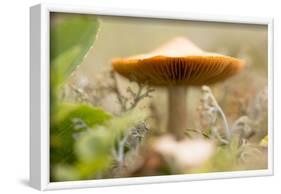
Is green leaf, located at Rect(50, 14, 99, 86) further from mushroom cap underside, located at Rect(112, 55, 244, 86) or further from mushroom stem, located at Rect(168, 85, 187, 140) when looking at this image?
mushroom stem, located at Rect(168, 85, 187, 140)

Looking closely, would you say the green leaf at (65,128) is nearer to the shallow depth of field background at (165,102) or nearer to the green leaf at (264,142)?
the shallow depth of field background at (165,102)

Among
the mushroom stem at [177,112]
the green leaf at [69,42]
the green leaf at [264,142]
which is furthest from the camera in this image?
the green leaf at [264,142]

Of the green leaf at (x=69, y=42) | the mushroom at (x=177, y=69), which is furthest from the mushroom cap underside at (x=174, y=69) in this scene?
the green leaf at (x=69, y=42)

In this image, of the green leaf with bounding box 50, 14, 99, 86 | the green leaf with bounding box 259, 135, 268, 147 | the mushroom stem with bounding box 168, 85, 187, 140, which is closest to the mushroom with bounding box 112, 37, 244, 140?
the mushroom stem with bounding box 168, 85, 187, 140

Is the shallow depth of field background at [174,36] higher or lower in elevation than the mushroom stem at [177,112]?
higher

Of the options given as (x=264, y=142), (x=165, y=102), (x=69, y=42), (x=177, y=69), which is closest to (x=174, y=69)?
(x=177, y=69)

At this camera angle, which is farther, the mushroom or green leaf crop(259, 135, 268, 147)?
green leaf crop(259, 135, 268, 147)

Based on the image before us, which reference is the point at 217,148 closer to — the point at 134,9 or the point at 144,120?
the point at 144,120

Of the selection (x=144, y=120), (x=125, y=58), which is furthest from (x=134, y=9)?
(x=144, y=120)
